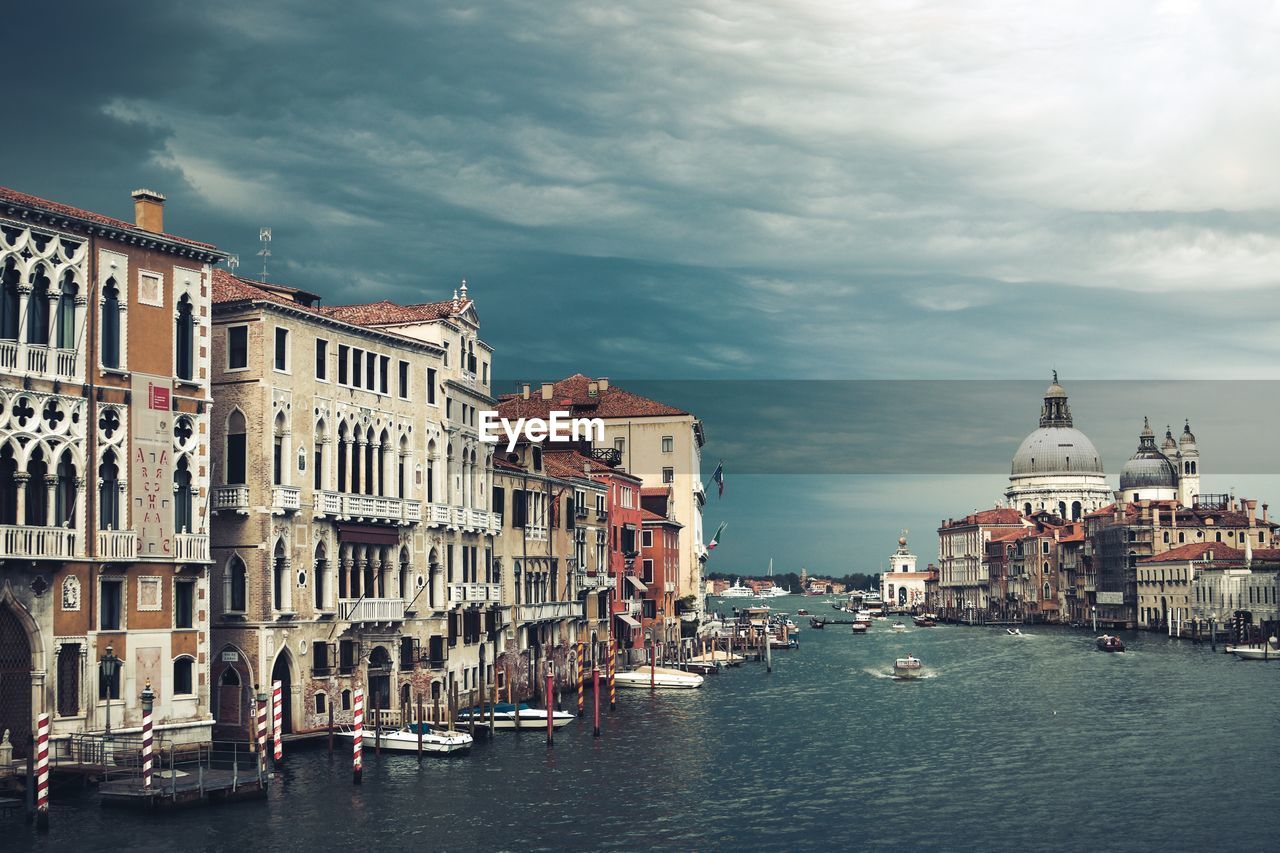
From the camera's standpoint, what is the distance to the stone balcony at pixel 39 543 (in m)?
37.3

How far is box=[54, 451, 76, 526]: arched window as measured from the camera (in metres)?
39.2

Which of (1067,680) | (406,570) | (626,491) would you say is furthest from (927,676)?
(406,570)

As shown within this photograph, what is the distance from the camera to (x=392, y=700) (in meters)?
52.5

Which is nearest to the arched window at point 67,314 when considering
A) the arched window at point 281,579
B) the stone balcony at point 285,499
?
the stone balcony at point 285,499

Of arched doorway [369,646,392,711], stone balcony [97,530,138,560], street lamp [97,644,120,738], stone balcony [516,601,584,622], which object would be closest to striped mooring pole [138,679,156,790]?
street lamp [97,644,120,738]

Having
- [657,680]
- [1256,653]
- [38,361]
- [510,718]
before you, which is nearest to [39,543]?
[38,361]

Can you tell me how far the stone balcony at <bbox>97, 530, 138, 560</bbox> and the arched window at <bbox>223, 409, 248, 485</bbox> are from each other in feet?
20.4

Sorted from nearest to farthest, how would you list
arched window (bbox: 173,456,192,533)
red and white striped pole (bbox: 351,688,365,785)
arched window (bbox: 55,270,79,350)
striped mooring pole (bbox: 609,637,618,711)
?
arched window (bbox: 55,270,79,350)
red and white striped pole (bbox: 351,688,365,785)
arched window (bbox: 173,456,192,533)
striped mooring pole (bbox: 609,637,618,711)

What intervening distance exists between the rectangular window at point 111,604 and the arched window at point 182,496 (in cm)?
266

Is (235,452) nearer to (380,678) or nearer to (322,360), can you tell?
(322,360)

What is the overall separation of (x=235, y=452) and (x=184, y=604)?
595 centimetres

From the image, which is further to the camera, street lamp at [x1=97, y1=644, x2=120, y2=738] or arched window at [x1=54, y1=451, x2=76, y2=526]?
street lamp at [x1=97, y1=644, x2=120, y2=738]

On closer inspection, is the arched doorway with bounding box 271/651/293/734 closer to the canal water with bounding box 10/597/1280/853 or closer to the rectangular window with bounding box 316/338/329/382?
the canal water with bounding box 10/597/1280/853

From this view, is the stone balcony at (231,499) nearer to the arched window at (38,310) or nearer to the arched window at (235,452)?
the arched window at (235,452)
